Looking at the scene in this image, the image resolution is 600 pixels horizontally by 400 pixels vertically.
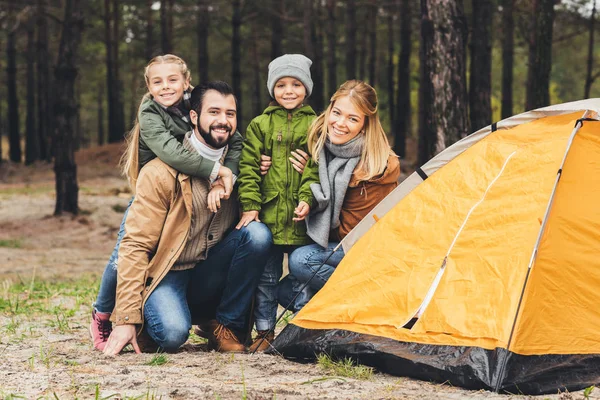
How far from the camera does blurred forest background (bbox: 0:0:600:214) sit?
7711mm

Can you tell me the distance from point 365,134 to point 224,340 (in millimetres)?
1585

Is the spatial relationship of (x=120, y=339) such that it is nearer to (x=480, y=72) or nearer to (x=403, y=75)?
→ (x=480, y=72)

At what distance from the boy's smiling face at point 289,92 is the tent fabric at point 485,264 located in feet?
2.83

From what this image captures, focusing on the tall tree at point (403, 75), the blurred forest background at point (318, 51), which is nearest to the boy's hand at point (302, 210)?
the blurred forest background at point (318, 51)

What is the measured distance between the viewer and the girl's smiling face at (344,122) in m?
4.69

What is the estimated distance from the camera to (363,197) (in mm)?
4770

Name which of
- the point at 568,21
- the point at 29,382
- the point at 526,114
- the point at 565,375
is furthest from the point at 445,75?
the point at 568,21

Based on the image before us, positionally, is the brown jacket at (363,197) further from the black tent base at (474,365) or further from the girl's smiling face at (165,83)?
the girl's smiling face at (165,83)

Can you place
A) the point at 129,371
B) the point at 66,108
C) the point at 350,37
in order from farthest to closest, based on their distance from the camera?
the point at 350,37 → the point at 66,108 → the point at 129,371

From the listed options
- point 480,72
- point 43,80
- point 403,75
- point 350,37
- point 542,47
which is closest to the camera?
point 542,47

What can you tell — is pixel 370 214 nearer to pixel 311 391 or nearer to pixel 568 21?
pixel 311 391

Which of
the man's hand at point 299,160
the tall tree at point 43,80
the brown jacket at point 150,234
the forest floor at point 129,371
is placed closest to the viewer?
the forest floor at point 129,371

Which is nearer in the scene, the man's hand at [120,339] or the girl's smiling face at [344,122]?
the man's hand at [120,339]

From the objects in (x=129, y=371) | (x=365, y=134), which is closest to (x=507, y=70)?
(x=365, y=134)
